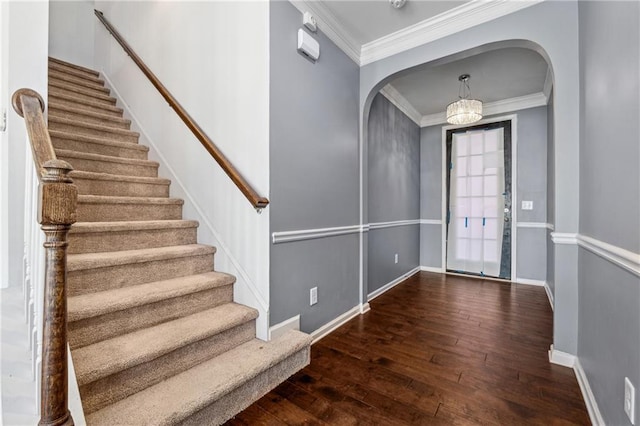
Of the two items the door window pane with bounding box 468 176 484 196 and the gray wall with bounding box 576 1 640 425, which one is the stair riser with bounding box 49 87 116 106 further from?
the door window pane with bounding box 468 176 484 196

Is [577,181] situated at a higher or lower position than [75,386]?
higher

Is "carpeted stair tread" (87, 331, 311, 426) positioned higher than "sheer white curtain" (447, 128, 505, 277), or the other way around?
"sheer white curtain" (447, 128, 505, 277)

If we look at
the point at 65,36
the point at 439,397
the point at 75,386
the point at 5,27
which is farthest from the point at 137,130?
the point at 439,397

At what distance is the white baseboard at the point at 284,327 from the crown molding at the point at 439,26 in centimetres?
244

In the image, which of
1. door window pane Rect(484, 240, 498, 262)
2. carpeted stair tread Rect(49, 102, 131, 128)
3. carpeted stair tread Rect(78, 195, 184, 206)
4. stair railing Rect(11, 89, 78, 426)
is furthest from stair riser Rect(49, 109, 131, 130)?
door window pane Rect(484, 240, 498, 262)

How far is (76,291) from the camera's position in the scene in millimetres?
1517

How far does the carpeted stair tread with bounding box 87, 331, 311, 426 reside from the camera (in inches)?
45.3

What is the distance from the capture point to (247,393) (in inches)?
59.1

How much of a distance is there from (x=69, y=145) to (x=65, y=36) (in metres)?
2.91

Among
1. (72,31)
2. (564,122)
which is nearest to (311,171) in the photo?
(564,122)

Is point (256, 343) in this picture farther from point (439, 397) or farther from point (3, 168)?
point (3, 168)

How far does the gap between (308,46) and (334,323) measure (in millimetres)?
2215

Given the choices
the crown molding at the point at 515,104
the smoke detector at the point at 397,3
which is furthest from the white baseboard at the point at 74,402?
the crown molding at the point at 515,104

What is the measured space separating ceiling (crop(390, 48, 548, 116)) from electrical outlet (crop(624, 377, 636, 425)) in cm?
288
